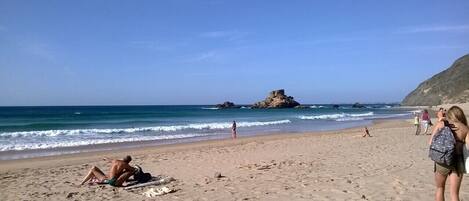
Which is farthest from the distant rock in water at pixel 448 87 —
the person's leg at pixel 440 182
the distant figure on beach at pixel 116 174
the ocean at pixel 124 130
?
the person's leg at pixel 440 182

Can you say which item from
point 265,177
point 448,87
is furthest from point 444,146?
point 448,87

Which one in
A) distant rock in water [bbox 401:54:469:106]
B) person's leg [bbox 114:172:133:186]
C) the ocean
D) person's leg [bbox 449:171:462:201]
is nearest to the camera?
person's leg [bbox 449:171:462:201]

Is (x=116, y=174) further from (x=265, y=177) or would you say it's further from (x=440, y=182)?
(x=440, y=182)

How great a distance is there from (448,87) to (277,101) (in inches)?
1765

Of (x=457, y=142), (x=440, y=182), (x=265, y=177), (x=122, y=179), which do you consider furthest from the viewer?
Result: (x=265, y=177)

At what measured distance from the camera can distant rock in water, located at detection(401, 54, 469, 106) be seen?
85625 millimetres

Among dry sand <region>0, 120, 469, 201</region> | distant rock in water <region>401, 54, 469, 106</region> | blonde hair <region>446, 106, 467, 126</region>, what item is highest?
distant rock in water <region>401, 54, 469, 106</region>

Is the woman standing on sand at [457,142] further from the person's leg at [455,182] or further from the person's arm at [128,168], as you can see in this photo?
the person's arm at [128,168]

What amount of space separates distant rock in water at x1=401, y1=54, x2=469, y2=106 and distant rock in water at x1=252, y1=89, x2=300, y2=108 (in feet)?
108

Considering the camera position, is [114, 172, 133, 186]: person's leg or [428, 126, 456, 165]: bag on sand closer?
[428, 126, 456, 165]: bag on sand

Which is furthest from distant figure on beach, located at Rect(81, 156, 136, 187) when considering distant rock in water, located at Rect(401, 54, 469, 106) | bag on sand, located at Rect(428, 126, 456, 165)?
distant rock in water, located at Rect(401, 54, 469, 106)

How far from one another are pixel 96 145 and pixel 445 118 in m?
17.9

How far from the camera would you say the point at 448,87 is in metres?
93.6

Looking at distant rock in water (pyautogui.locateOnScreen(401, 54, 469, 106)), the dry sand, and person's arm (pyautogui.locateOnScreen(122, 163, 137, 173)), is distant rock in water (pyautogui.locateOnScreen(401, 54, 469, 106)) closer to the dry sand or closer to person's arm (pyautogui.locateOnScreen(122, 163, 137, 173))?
the dry sand
